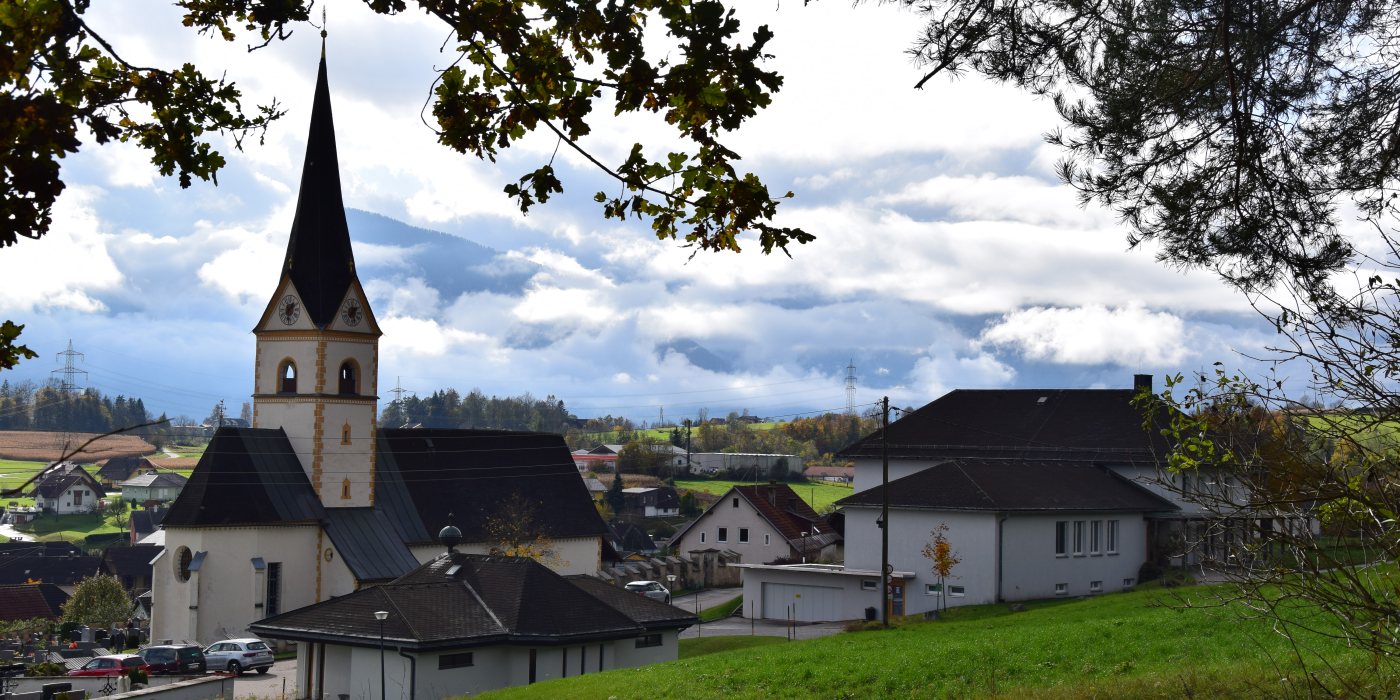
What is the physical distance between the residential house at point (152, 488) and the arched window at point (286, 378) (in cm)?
8690

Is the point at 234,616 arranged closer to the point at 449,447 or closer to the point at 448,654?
the point at 449,447

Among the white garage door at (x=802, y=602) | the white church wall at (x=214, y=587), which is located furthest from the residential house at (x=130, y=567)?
the white garage door at (x=802, y=602)

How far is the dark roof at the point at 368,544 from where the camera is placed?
4884cm

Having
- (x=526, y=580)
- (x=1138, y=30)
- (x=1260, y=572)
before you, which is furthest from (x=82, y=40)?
(x=526, y=580)

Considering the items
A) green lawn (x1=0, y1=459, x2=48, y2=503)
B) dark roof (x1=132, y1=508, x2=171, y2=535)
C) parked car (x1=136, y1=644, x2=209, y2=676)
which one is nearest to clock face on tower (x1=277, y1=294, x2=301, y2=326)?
parked car (x1=136, y1=644, x2=209, y2=676)

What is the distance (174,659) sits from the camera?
4047cm

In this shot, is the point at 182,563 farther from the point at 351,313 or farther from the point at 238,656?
the point at 351,313

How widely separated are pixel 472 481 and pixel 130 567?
35.9 m

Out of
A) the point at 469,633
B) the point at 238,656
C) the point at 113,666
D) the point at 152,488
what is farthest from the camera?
the point at 152,488

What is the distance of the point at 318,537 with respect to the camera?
49.5 meters

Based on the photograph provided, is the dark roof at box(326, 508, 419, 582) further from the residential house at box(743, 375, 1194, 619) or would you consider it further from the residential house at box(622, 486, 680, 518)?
the residential house at box(622, 486, 680, 518)

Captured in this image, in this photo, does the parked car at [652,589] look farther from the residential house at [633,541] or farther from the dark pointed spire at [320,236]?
the residential house at [633,541]

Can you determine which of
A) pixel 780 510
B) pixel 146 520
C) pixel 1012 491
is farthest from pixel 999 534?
pixel 146 520

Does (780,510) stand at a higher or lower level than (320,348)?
lower
